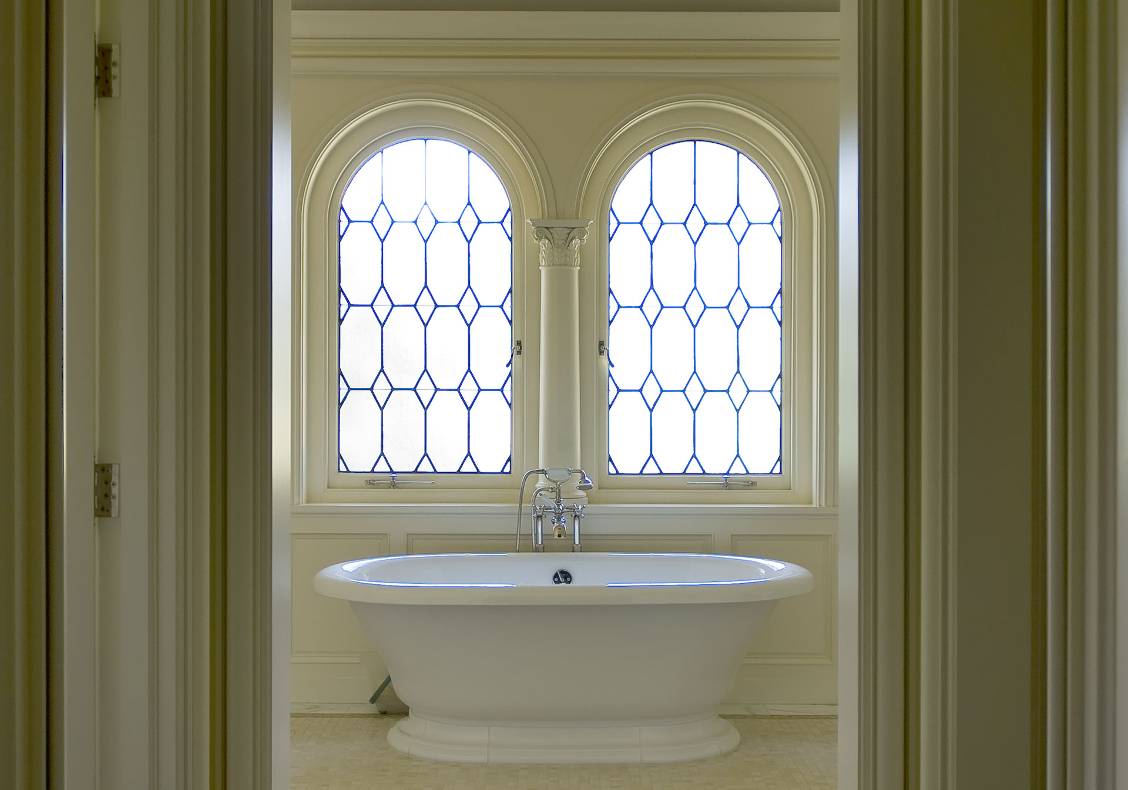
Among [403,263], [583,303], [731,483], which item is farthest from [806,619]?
[403,263]

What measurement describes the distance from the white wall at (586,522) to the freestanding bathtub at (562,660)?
0.57 metres

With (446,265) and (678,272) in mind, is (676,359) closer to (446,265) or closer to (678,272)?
(678,272)

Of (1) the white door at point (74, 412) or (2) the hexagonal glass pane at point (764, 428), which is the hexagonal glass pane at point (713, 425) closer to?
(2) the hexagonal glass pane at point (764, 428)

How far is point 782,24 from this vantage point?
4.03 metres

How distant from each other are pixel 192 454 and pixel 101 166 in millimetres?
483

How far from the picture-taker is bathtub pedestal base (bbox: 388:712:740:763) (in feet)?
11.3

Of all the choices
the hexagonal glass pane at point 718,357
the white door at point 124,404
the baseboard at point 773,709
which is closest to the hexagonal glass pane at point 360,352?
the hexagonal glass pane at point 718,357

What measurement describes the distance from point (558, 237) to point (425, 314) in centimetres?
68

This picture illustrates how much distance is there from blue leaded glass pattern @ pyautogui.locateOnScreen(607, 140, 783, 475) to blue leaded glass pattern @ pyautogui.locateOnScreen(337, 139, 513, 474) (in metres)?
0.51

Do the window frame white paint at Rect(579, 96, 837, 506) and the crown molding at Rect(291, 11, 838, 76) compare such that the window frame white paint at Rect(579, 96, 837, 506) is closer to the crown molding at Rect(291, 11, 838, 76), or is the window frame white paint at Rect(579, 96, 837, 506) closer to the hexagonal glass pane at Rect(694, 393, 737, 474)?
the hexagonal glass pane at Rect(694, 393, 737, 474)

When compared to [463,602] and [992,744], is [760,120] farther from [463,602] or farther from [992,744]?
[992,744]

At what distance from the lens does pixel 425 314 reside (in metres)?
4.37

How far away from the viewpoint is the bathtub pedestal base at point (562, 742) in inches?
136
